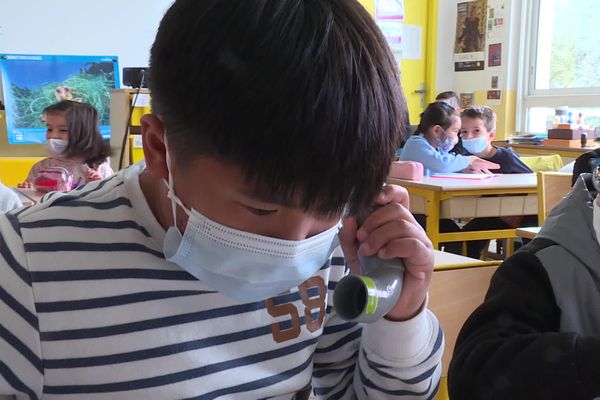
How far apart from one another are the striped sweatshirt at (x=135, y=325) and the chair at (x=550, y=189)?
6.10 ft

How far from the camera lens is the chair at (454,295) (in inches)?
45.6

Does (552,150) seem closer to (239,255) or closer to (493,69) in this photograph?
(493,69)

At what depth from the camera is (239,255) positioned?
64 centimetres

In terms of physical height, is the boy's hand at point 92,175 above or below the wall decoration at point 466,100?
below

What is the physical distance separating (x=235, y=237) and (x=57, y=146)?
2.84 m

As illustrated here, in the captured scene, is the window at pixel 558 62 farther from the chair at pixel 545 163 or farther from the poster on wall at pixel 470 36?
the chair at pixel 545 163

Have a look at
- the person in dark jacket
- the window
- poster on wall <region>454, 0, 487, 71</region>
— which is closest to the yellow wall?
poster on wall <region>454, 0, 487, 71</region>

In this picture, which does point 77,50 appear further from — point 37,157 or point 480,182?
point 480,182

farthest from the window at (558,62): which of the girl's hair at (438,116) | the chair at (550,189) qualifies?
the chair at (550,189)


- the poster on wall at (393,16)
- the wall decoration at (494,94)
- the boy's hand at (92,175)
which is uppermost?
the poster on wall at (393,16)

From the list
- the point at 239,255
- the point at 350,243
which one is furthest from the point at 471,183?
the point at 239,255

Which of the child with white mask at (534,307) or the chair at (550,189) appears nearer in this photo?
the child with white mask at (534,307)

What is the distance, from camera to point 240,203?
0.58m

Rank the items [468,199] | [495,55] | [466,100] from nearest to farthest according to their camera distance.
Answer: [468,199] → [495,55] → [466,100]
